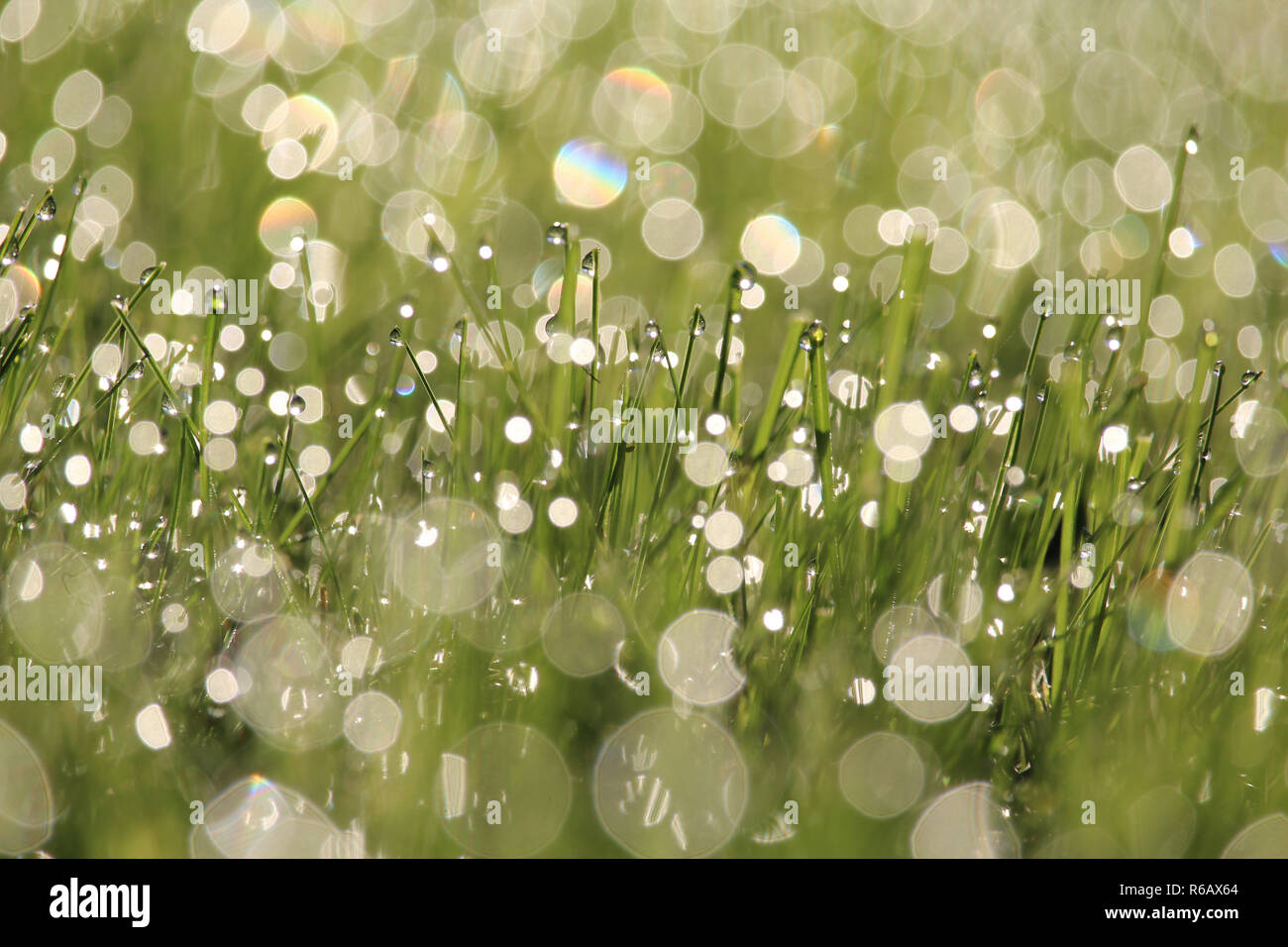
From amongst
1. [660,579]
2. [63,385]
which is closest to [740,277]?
[660,579]

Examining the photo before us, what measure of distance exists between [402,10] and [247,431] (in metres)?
2.66

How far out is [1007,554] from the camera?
132cm

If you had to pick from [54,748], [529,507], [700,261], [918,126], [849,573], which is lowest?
[54,748]

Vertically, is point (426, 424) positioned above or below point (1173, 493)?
above

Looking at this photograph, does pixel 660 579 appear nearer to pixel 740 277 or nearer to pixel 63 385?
pixel 740 277

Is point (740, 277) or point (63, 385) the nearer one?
point (740, 277)

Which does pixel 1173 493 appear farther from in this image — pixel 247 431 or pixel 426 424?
pixel 247 431

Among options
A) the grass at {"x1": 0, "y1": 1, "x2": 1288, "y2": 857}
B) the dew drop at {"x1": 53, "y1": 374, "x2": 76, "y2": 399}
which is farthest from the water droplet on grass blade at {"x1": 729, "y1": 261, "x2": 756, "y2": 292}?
the dew drop at {"x1": 53, "y1": 374, "x2": 76, "y2": 399}

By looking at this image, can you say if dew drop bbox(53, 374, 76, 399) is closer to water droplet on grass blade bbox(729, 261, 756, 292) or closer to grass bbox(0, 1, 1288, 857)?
grass bbox(0, 1, 1288, 857)

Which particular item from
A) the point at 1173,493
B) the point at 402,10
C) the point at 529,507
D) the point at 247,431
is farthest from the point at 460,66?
the point at 1173,493

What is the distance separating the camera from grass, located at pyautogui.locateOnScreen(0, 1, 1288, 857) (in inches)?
42.1

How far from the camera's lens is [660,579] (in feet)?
3.99

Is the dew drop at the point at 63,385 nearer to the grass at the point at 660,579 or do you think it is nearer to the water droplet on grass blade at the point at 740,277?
the grass at the point at 660,579

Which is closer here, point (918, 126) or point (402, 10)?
point (918, 126)
